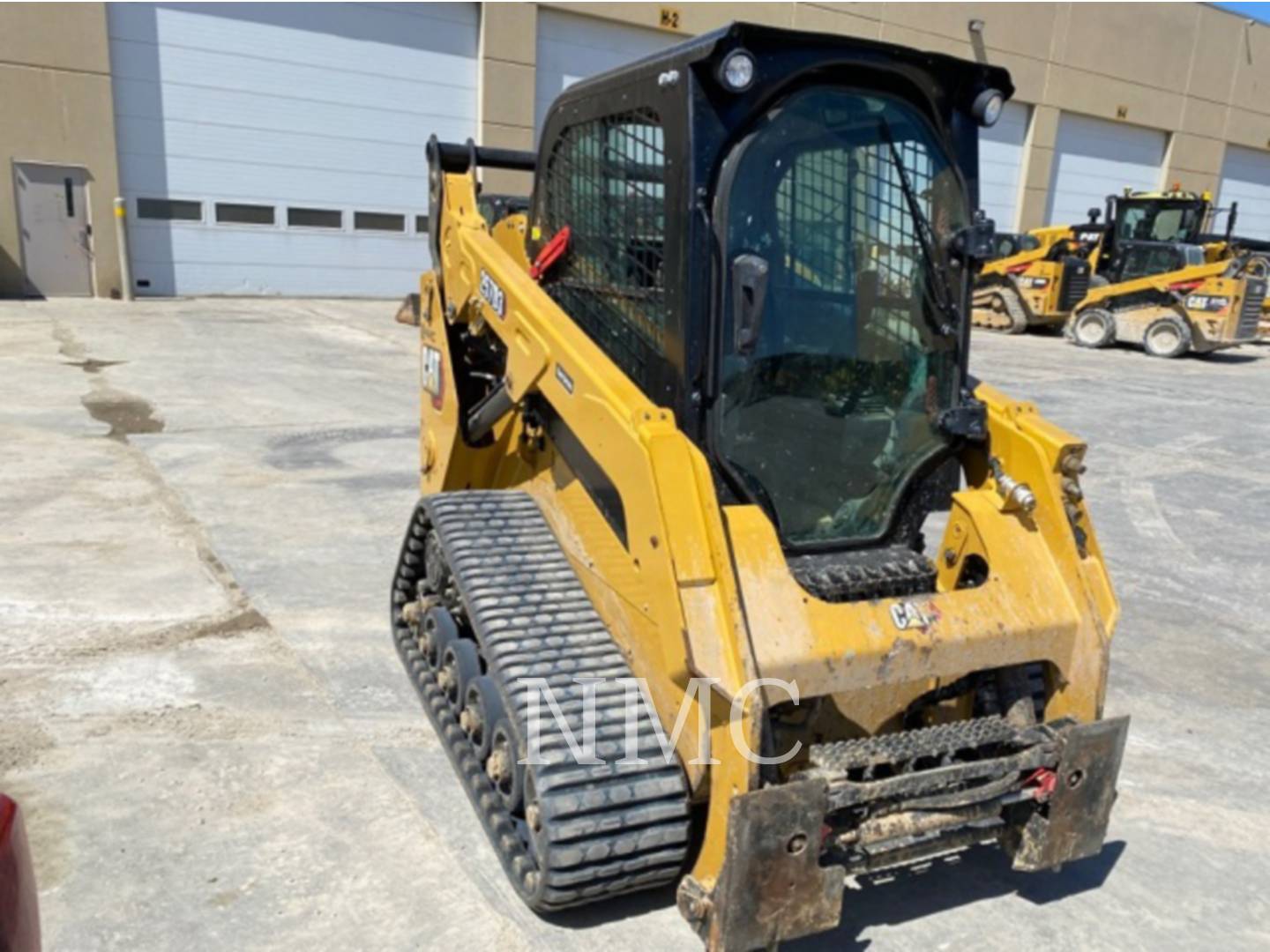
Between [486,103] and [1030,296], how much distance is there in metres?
10.4

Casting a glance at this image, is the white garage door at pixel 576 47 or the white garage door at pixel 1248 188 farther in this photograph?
the white garage door at pixel 1248 188

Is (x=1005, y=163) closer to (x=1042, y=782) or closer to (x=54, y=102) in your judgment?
(x=54, y=102)

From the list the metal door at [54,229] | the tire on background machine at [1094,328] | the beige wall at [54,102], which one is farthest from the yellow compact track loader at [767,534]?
the tire on background machine at [1094,328]

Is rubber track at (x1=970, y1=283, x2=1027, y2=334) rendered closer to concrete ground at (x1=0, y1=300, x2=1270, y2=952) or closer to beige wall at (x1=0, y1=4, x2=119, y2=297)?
concrete ground at (x1=0, y1=300, x2=1270, y2=952)

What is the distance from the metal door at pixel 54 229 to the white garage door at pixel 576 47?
308 inches

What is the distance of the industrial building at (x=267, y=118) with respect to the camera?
15945mm

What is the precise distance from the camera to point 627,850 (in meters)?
2.72

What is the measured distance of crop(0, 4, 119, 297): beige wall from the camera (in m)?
15.5

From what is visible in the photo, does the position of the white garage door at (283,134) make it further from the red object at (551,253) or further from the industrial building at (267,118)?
the red object at (551,253)

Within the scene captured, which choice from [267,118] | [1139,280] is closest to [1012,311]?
[1139,280]

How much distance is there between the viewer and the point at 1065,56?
84.7 feet

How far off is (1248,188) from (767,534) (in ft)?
117

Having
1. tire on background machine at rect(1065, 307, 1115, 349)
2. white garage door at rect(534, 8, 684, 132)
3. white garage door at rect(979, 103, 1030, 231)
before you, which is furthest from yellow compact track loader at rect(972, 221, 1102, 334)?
white garage door at rect(534, 8, 684, 132)

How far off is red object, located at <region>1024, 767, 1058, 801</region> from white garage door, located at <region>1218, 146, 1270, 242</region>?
3350 centimetres
